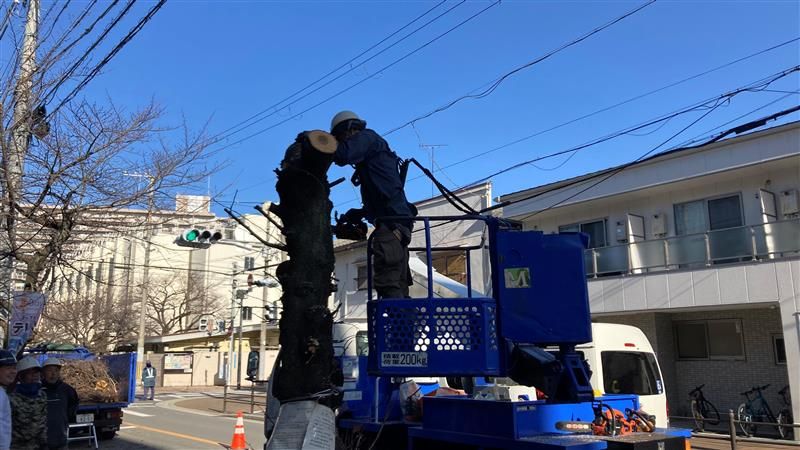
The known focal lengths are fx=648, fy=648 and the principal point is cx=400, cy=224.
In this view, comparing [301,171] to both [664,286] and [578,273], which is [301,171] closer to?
[578,273]

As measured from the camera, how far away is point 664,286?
1758 centimetres

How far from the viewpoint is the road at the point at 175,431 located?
14667mm

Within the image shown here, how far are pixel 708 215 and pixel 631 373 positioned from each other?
8.03m

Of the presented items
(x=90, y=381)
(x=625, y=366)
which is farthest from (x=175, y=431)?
(x=625, y=366)

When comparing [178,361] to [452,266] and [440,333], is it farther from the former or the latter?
[440,333]

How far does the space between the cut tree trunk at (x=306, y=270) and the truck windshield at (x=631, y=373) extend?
8.61 metres

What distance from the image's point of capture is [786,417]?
50.6 feet

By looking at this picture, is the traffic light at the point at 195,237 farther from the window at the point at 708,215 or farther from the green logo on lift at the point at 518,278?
the window at the point at 708,215

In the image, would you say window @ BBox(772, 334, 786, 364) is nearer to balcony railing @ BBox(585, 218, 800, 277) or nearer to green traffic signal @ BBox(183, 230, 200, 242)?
balcony railing @ BBox(585, 218, 800, 277)

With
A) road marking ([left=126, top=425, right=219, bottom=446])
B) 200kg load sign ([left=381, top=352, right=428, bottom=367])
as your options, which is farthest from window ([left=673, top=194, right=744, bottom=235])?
200kg load sign ([left=381, top=352, right=428, bottom=367])

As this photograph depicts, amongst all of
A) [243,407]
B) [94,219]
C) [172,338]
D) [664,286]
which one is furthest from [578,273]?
[172,338]

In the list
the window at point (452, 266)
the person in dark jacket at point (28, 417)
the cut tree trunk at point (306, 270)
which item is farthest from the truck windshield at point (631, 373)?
the person in dark jacket at point (28, 417)

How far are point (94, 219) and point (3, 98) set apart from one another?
2.03m

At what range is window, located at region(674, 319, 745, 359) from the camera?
17500 millimetres
